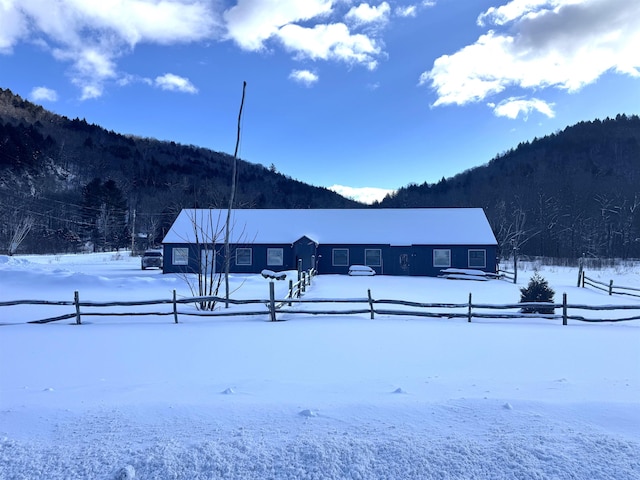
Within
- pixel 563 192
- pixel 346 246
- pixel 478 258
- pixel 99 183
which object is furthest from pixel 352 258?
pixel 563 192

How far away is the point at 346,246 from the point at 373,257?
2274 millimetres

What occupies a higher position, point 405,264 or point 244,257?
point 244,257

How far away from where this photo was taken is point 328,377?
228 inches

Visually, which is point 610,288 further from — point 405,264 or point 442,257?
point 405,264

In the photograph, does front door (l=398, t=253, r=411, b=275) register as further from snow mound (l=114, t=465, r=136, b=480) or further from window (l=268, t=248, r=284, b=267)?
snow mound (l=114, t=465, r=136, b=480)

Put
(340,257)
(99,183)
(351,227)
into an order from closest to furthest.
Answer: (340,257)
(351,227)
(99,183)

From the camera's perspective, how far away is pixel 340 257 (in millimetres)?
29766

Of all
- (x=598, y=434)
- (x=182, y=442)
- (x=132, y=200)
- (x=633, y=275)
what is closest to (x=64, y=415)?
(x=182, y=442)

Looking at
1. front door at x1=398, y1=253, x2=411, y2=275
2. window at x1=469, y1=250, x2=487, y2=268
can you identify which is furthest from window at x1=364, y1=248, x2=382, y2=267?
window at x1=469, y1=250, x2=487, y2=268

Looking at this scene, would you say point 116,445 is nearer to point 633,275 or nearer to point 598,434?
point 598,434

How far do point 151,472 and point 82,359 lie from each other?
469cm

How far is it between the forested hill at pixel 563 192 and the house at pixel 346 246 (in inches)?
232

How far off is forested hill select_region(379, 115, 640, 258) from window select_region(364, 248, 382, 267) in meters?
12.1

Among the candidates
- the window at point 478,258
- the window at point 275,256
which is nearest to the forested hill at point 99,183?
the window at point 275,256
